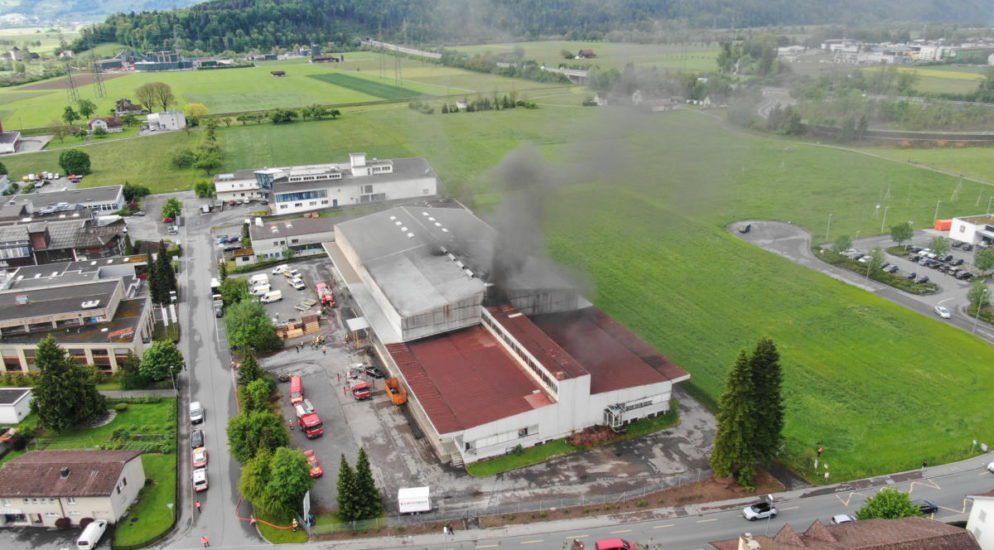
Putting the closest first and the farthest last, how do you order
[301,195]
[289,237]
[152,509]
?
[152,509] < [289,237] < [301,195]

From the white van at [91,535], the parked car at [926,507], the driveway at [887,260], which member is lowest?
the white van at [91,535]

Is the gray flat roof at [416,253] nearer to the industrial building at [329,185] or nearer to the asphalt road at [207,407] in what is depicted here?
the asphalt road at [207,407]

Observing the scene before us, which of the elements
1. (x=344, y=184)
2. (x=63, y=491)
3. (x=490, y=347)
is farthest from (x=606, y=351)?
(x=344, y=184)

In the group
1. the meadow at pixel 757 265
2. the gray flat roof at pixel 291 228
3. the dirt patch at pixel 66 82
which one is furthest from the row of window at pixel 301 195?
the dirt patch at pixel 66 82

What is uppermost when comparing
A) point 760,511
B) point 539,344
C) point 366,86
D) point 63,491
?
point 366,86

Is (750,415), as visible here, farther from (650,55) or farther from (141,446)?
(141,446)

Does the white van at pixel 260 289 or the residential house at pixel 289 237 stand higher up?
the residential house at pixel 289 237

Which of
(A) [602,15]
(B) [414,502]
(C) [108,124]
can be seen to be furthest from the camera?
(C) [108,124]
